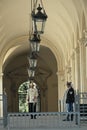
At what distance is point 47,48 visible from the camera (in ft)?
138

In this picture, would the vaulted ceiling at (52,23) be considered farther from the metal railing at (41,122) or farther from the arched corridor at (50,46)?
the metal railing at (41,122)

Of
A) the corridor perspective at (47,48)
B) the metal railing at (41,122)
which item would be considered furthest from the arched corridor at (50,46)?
the metal railing at (41,122)

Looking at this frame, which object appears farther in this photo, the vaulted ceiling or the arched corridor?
the vaulted ceiling

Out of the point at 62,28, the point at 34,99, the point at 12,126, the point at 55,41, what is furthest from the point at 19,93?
the point at 12,126

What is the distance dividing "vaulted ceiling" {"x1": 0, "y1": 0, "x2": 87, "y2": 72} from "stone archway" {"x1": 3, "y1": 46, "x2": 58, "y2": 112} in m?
6.78

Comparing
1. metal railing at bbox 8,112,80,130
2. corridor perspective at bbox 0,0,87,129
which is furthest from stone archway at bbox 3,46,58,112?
metal railing at bbox 8,112,80,130

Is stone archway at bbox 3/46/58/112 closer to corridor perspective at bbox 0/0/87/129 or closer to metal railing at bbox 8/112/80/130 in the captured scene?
corridor perspective at bbox 0/0/87/129

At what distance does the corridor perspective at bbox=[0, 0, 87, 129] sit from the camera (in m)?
24.8

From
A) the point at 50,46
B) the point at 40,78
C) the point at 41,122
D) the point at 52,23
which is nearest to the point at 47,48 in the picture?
the point at 50,46

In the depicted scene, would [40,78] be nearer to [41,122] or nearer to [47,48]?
[47,48]

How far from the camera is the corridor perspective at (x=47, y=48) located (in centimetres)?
2475

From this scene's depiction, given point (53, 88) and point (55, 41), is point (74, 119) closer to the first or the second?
point (55, 41)

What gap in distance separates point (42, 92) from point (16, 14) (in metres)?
21.6

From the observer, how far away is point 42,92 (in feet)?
166
